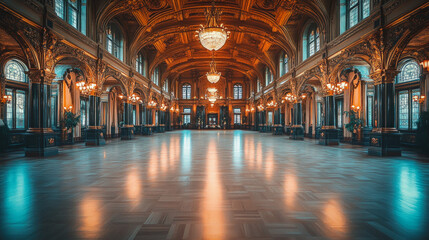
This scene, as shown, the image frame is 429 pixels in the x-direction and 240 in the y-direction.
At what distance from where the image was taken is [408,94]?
36.8ft

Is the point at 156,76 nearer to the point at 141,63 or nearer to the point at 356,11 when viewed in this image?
the point at 141,63

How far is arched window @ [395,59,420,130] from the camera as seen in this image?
10.8m

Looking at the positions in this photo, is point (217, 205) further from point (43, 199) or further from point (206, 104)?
point (206, 104)

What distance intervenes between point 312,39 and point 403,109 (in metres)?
7.10

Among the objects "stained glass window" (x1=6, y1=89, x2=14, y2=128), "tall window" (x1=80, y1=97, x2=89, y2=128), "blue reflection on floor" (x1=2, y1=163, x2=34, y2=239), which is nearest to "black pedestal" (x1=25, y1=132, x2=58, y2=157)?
"blue reflection on floor" (x1=2, y1=163, x2=34, y2=239)

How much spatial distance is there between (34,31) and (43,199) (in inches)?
288

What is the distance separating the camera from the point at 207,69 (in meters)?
36.0

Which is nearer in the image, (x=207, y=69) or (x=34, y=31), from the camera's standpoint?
(x=34, y=31)

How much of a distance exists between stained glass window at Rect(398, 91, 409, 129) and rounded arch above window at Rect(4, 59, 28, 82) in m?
20.6

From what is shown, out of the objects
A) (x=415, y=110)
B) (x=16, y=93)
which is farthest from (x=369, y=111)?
(x=16, y=93)

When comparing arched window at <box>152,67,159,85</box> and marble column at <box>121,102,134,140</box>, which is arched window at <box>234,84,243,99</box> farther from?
marble column at <box>121,102,134,140</box>

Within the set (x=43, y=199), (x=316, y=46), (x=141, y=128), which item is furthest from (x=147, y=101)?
(x=43, y=199)

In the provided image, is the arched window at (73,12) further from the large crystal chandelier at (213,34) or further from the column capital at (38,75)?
the large crystal chandelier at (213,34)

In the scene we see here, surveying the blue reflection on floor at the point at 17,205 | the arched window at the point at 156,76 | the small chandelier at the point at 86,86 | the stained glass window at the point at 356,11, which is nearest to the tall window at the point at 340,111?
the stained glass window at the point at 356,11
